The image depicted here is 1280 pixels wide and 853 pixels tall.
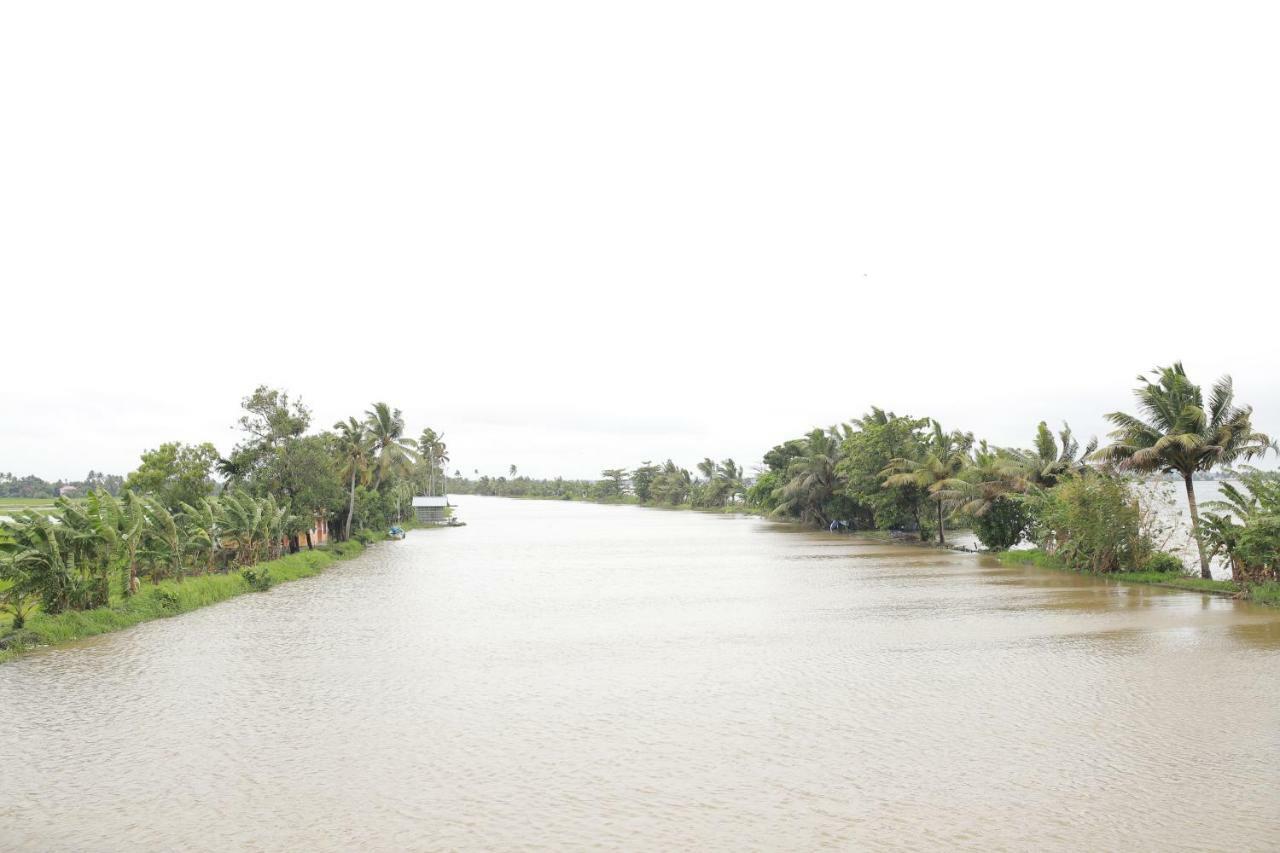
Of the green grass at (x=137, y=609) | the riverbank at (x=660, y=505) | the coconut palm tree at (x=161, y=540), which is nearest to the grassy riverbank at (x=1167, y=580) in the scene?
the green grass at (x=137, y=609)

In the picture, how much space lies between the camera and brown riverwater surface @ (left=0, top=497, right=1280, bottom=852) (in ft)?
21.6

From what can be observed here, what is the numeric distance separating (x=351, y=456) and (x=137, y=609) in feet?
68.7

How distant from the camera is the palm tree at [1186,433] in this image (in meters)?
18.4

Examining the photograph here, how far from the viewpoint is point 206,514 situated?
23094 millimetres

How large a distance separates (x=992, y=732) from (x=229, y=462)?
2765 cm

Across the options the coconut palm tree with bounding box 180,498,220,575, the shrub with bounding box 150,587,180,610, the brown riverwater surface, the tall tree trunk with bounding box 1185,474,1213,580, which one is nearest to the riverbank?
the tall tree trunk with bounding box 1185,474,1213,580

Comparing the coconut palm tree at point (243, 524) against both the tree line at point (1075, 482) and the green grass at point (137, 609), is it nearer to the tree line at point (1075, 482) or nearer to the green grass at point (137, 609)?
the green grass at point (137, 609)

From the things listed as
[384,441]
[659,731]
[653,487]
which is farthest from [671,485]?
[659,731]

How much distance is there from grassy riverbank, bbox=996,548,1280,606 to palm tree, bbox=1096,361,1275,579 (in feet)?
2.46

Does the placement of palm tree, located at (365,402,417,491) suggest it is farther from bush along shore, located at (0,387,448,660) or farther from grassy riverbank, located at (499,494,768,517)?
grassy riverbank, located at (499,494,768,517)

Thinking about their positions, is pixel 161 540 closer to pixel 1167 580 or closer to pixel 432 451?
A: pixel 1167 580

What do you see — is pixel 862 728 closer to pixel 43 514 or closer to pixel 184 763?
Answer: pixel 184 763

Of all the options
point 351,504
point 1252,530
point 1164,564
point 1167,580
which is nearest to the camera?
point 1252,530

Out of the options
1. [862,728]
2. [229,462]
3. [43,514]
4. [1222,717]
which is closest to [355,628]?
[43,514]
